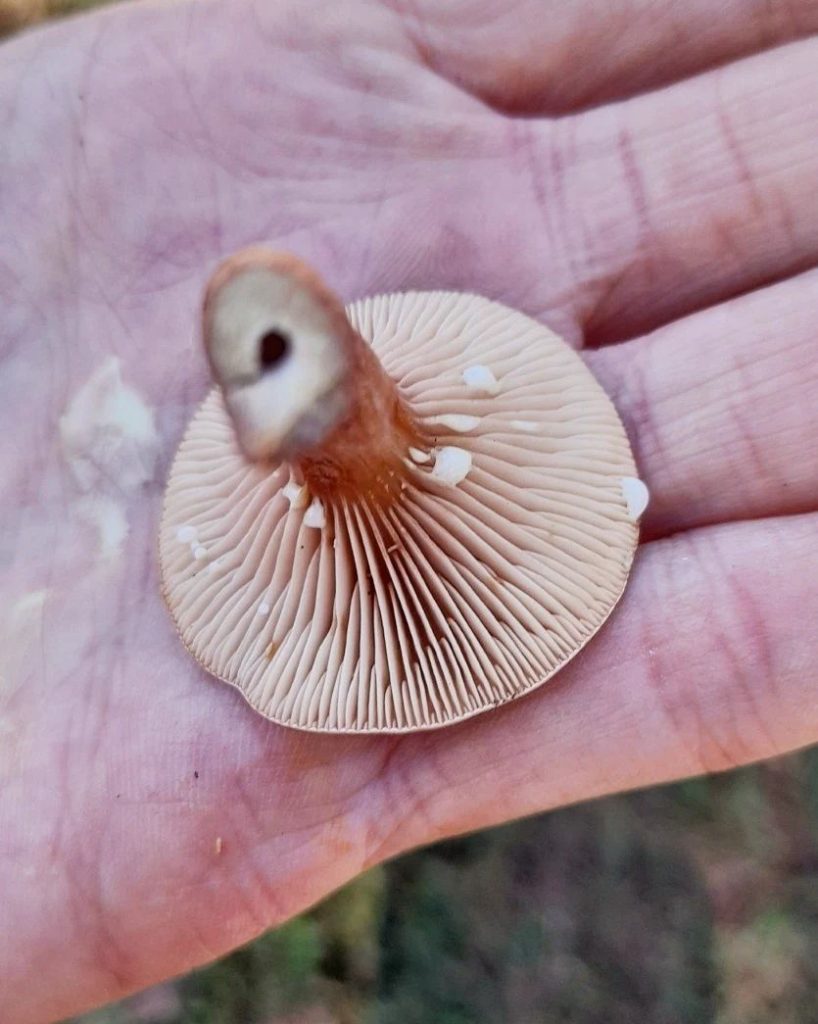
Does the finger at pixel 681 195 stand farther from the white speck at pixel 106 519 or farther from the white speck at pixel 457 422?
the white speck at pixel 106 519

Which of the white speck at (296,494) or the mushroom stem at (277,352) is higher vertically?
the mushroom stem at (277,352)

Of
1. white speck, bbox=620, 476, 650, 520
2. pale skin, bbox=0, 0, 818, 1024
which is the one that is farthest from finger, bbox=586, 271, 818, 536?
white speck, bbox=620, 476, 650, 520

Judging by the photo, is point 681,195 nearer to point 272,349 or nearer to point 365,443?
point 365,443

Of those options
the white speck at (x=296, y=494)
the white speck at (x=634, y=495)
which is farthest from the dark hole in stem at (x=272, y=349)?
the white speck at (x=634, y=495)

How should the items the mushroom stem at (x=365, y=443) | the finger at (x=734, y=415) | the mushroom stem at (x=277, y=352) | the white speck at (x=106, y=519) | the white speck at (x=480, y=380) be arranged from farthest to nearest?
Result: the white speck at (x=106, y=519) → the finger at (x=734, y=415) → the white speck at (x=480, y=380) → the mushroom stem at (x=365, y=443) → the mushroom stem at (x=277, y=352)

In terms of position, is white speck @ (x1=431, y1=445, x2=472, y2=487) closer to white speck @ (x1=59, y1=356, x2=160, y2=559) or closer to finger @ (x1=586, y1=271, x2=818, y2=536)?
finger @ (x1=586, y1=271, x2=818, y2=536)

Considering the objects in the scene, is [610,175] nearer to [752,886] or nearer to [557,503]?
[557,503]

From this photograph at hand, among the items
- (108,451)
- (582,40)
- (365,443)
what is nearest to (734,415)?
(365,443)

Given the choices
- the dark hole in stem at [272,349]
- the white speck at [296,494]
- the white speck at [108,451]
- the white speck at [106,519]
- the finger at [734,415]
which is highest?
the dark hole in stem at [272,349]
